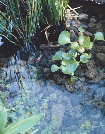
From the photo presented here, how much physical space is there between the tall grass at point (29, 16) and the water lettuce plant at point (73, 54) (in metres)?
0.27

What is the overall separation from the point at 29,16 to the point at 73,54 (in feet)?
1.58

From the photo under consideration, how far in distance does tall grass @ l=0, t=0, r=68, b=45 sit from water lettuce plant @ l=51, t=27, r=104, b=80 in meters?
0.27

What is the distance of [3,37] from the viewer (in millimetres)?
2355

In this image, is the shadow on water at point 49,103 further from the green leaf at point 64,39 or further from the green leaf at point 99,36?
the green leaf at point 99,36

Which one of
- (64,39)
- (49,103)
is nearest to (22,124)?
(49,103)

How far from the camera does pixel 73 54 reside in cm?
205

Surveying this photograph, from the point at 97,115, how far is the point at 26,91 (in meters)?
0.57

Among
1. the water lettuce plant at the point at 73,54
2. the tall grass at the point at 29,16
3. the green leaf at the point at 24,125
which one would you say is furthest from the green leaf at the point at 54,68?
the green leaf at the point at 24,125

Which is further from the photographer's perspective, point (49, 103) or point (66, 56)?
point (66, 56)

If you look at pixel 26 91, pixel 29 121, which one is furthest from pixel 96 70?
pixel 29 121

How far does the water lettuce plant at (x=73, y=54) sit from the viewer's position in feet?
6.51

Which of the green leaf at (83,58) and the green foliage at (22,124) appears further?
the green leaf at (83,58)

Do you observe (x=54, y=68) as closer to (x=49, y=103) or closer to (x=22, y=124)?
(x=49, y=103)

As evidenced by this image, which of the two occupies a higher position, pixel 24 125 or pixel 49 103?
pixel 24 125
